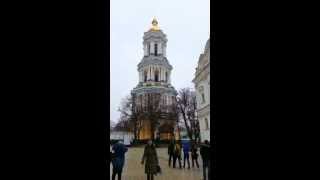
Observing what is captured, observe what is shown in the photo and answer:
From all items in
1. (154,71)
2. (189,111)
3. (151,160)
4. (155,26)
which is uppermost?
(155,26)

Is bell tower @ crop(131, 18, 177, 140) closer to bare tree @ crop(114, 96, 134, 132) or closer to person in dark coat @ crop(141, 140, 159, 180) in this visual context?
bare tree @ crop(114, 96, 134, 132)

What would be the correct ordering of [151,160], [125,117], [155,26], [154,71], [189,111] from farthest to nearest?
[155,26]
[154,71]
[125,117]
[189,111]
[151,160]

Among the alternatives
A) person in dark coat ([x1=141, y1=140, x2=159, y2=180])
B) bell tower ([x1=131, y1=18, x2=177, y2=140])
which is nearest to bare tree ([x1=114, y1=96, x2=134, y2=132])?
bell tower ([x1=131, y1=18, x2=177, y2=140])

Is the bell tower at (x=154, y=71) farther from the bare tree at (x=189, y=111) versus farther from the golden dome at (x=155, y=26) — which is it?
the bare tree at (x=189, y=111)

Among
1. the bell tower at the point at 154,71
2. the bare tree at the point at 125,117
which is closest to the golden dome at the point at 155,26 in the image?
the bell tower at the point at 154,71

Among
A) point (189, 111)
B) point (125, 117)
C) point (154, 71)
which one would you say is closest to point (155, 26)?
point (154, 71)

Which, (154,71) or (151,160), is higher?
(154,71)

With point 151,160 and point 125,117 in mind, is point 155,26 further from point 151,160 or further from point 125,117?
point 151,160

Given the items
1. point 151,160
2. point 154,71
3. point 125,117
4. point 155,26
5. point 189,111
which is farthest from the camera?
point 155,26
